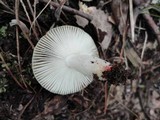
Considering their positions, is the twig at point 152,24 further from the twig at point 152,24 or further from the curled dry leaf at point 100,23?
the curled dry leaf at point 100,23

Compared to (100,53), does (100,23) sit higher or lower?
higher

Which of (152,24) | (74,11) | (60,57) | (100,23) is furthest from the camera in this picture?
(152,24)

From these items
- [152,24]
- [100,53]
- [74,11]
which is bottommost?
[100,53]

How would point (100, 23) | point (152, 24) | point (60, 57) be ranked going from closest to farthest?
1. point (60, 57)
2. point (100, 23)
3. point (152, 24)

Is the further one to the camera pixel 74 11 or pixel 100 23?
pixel 100 23

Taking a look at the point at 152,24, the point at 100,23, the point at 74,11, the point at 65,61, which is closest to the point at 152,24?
the point at 152,24

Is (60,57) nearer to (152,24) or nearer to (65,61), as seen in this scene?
(65,61)

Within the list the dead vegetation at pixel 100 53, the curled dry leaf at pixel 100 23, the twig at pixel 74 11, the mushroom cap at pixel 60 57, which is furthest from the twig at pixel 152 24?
the mushroom cap at pixel 60 57

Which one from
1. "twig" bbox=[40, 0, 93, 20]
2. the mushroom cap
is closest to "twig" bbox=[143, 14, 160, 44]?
"twig" bbox=[40, 0, 93, 20]
